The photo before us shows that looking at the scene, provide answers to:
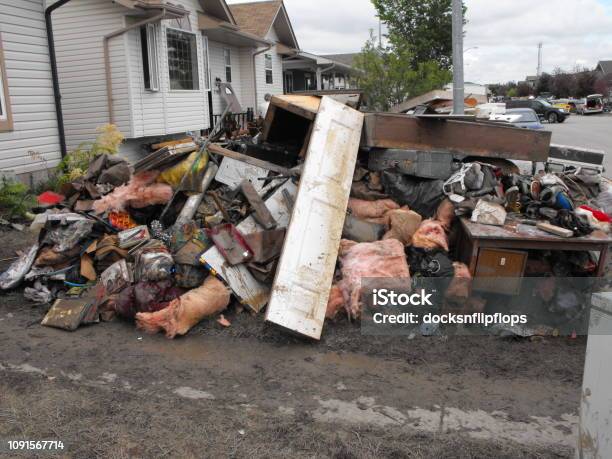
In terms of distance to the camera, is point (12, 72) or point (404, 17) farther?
point (404, 17)

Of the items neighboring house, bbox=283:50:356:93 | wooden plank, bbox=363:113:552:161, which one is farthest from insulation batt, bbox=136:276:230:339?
neighboring house, bbox=283:50:356:93

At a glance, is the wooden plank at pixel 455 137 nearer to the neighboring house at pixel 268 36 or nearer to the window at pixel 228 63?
the window at pixel 228 63

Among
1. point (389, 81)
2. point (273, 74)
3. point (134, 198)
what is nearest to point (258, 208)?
point (134, 198)

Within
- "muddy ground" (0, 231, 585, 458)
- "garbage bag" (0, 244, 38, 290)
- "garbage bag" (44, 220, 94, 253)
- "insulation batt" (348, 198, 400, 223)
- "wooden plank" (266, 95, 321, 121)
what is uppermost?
"wooden plank" (266, 95, 321, 121)

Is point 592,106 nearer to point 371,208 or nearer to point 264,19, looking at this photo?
point 264,19

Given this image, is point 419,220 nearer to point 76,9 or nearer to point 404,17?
point 76,9

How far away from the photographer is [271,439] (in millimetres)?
2990

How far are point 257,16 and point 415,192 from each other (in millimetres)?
16498

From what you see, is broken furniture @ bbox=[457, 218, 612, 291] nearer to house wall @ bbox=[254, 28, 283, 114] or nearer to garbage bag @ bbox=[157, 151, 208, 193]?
garbage bag @ bbox=[157, 151, 208, 193]

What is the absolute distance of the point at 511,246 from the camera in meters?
4.51

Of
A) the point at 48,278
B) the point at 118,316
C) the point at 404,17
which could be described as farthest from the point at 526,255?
the point at 404,17

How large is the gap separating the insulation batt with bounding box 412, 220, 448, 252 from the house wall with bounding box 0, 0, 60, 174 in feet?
22.0

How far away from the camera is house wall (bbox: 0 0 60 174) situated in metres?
8.14

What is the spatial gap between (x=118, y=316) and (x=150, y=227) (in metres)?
1.46
